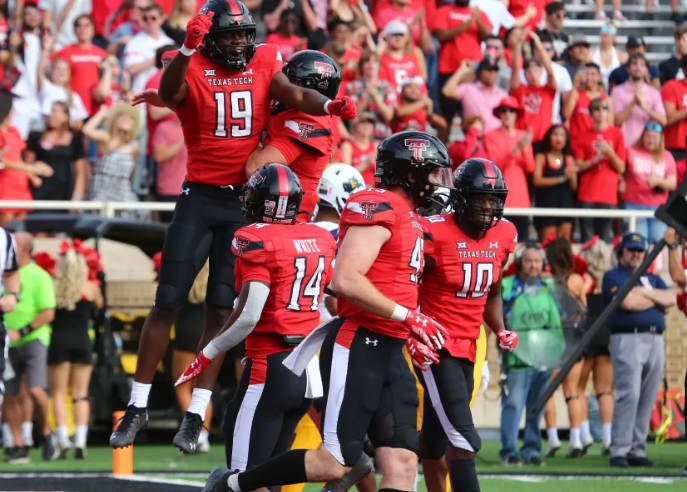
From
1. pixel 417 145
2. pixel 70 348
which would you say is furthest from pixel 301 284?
pixel 70 348

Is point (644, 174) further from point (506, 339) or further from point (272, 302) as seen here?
point (272, 302)

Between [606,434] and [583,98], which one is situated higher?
[583,98]

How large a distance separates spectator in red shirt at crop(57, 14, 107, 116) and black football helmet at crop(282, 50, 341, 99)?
7190 millimetres

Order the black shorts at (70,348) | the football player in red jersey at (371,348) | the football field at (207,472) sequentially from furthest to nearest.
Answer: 1. the black shorts at (70,348)
2. the football field at (207,472)
3. the football player in red jersey at (371,348)

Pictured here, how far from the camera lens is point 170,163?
13.9 m

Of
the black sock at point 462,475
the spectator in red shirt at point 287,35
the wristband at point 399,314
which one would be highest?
the spectator in red shirt at point 287,35

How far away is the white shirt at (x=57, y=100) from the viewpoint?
1422 cm

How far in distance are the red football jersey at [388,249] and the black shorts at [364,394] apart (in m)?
0.06

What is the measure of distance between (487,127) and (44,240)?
4873 mm

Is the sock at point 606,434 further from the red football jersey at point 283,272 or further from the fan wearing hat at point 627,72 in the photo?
the red football jersey at point 283,272

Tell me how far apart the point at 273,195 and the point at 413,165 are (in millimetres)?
747

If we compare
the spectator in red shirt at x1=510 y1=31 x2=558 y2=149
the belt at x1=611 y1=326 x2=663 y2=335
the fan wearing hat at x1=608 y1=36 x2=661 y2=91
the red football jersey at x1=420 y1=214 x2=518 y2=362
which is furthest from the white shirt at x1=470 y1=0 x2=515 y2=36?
the red football jersey at x1=420 y1=214 x2=518 y2=362

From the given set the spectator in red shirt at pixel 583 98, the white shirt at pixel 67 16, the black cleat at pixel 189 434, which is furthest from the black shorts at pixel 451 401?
the white shirt at pixel 67 16

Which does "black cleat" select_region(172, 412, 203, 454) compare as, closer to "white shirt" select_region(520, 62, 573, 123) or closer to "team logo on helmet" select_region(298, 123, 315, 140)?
"team logo on helmet" select_region(298, 123, 315, 140)
